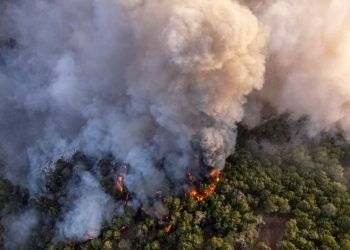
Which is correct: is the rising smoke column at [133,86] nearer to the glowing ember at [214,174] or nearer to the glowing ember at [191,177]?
the glowing ember at [191,177]

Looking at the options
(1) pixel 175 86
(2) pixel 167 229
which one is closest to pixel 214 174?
(2) pixel 167 229

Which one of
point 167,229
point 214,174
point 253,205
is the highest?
point 253,205

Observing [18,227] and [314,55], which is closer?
[314,55]

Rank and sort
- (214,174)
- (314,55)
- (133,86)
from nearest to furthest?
(214,174)
(314,55)
(133,86)

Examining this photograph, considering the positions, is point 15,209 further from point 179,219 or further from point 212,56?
point 212,56

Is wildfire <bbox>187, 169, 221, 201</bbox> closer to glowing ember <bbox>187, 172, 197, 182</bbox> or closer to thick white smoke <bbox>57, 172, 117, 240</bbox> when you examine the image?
glowing ember <bbox>187, 172, 197, 182</bbox>

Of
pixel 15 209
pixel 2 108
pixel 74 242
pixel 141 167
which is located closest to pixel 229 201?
pixel 141 167

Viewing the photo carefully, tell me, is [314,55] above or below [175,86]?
above

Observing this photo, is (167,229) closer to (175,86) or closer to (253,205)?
(253,205)

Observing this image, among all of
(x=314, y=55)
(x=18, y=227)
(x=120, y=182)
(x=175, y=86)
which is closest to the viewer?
(x=175, y=86)
